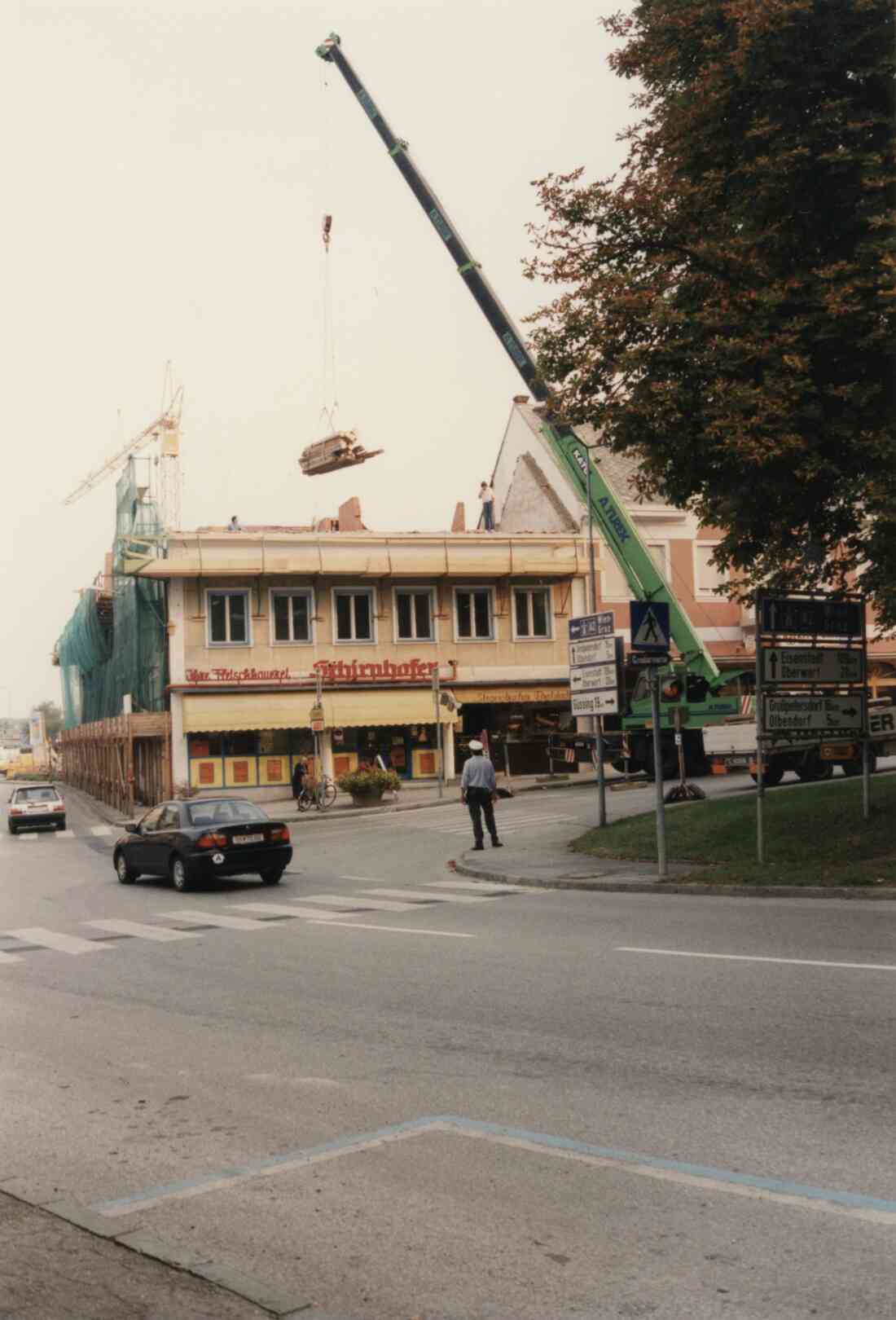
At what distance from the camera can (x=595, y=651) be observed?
20953 millimetres

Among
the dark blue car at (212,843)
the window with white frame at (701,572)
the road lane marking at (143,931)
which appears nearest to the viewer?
the road lane marking at (143,931)

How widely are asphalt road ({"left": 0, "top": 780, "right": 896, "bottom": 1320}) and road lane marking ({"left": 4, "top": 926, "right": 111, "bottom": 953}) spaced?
0.45m

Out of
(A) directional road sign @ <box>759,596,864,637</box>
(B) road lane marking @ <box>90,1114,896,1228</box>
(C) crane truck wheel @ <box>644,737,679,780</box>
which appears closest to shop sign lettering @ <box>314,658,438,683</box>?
(C) crane truck wheel @ <box>644,737,679,780</box>

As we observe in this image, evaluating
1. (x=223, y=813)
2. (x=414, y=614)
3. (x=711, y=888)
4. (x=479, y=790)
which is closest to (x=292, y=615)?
(x=414, y=614)

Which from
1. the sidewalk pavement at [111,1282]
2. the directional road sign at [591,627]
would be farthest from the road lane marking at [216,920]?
the sidewalk pavement at [111,1282]

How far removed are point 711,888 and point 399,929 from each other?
3712 mm

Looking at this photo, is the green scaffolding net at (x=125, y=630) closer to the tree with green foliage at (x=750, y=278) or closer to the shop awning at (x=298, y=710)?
the shop awning at (x=298, y=710)

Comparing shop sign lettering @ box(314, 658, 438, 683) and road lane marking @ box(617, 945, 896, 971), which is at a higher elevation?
shop sign lettering @ box(314, 658, 438, 683)

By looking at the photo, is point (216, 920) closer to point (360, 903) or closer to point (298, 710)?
point (360, 903)

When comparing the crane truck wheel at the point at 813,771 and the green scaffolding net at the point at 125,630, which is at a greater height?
the green scaffolding net at the point at 125,630

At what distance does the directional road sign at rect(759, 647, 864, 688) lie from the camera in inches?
642

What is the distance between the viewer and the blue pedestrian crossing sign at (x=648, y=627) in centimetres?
1617

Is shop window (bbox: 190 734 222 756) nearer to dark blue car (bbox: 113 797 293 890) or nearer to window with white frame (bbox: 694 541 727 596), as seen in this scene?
window with white frame (bbox: 694 541 727 596)

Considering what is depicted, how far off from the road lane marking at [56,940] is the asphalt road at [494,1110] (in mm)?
450
